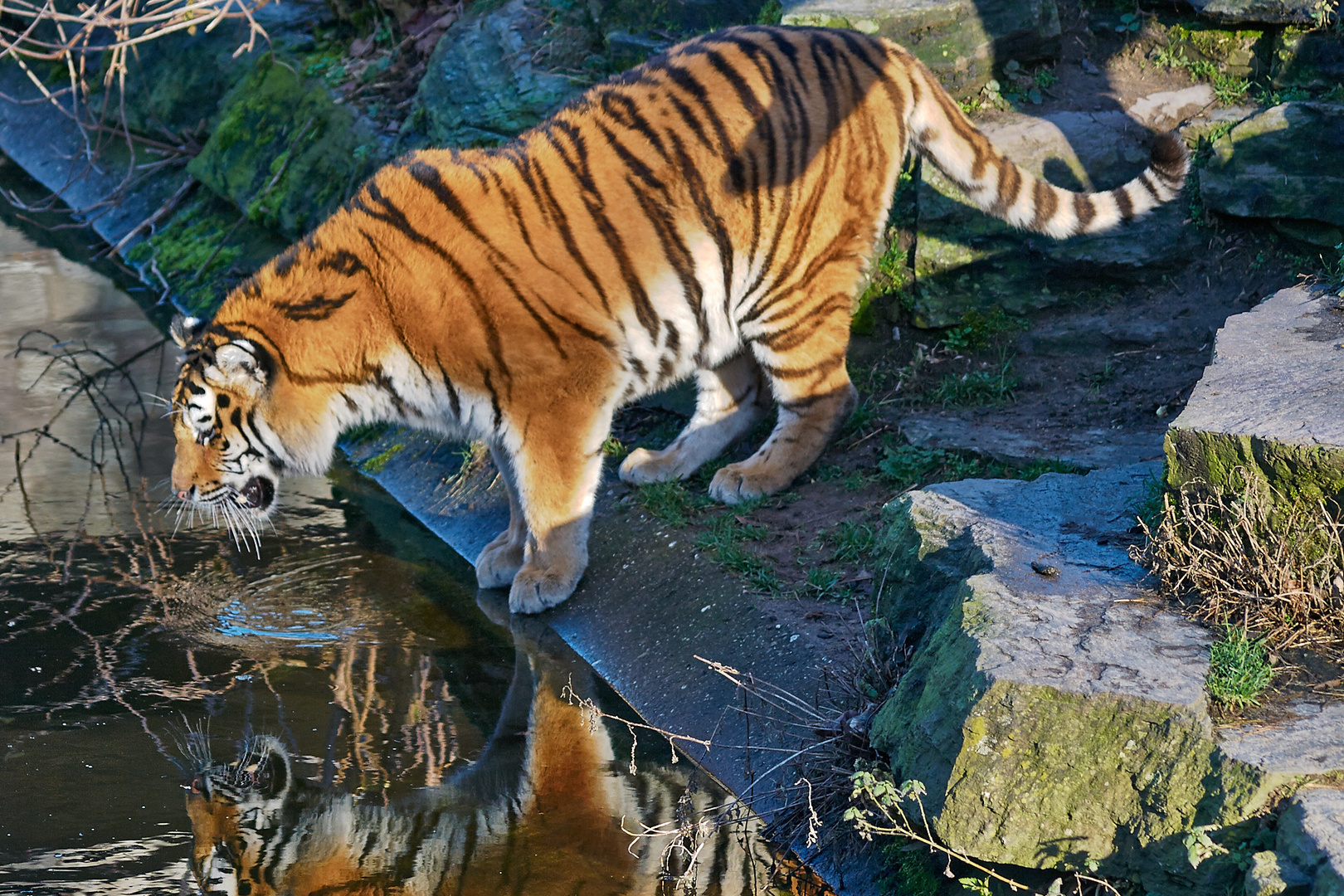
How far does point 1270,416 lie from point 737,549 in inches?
82.8

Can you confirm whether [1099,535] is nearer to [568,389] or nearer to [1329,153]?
[568,389]

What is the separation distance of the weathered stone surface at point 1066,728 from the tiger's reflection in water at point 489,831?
722 mm

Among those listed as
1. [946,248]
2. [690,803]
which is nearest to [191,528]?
[690,803]

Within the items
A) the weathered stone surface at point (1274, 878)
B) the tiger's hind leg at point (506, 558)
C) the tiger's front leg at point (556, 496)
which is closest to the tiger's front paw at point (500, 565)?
the tiger's hind leg at point (506, 558)

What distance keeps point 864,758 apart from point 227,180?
6915 millimetres

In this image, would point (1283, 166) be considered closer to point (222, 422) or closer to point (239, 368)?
point (239, 368)

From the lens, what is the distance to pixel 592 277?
451 centimetres

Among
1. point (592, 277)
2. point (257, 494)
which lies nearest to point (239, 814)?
point (257, 494)

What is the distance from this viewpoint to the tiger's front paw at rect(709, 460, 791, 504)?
16.5ft

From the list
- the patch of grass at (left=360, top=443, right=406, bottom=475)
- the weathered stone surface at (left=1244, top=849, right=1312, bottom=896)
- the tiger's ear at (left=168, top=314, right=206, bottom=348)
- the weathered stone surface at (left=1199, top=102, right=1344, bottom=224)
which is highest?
the tiger's ear at (left=168, top=314, right=206, bottom=348)

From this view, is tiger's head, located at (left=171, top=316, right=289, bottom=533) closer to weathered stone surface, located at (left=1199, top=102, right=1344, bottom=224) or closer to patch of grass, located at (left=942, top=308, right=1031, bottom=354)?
patch of grass, located at (left=942, top=308, right=1031, bottom=354)

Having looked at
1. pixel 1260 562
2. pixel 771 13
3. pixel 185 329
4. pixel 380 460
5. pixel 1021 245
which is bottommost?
pixel 380 460

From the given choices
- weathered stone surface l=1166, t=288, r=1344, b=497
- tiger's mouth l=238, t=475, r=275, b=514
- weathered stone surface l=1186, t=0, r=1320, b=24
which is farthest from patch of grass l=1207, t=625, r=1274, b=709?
weathered stone surface l=1186, t=0, r=1320, b=24

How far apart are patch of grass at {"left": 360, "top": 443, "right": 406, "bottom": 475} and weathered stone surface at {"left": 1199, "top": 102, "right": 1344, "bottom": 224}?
12.6ft
